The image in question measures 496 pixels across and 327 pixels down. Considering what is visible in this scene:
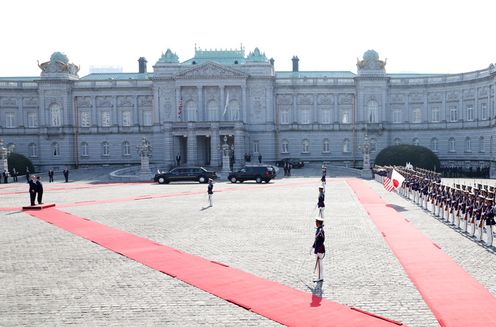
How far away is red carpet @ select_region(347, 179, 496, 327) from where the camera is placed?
12.2 meters

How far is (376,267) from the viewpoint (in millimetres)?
16953

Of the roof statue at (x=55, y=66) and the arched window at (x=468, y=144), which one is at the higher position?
the roof statue at (x=55, y=66)

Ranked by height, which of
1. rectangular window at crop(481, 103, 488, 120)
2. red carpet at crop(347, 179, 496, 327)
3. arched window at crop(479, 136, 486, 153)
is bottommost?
red carpet at crop(347, 179, 496, 327)

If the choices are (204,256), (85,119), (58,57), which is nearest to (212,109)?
(85,119)

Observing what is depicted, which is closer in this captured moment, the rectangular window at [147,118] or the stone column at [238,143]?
the stone column at [238,143]

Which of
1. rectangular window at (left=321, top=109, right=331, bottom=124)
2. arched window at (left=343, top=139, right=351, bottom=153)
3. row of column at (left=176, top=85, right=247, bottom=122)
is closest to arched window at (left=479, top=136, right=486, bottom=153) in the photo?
arched window at (left=343, top=139, right=351, bottom=153)

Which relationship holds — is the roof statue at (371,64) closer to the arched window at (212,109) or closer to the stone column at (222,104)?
the stone column at (222,104)

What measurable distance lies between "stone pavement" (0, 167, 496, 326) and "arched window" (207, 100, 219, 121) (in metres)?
52.9

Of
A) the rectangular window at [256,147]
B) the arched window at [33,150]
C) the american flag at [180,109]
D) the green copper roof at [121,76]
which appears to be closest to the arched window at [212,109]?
the american flag at [180,109]

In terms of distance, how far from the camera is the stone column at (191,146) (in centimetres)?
7875

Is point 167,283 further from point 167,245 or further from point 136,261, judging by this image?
point 167,245

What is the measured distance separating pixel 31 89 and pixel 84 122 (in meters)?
10.0

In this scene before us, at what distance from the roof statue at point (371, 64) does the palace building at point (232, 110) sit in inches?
6.4

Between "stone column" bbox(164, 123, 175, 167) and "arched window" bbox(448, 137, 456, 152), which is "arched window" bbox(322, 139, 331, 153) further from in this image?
"stone column" bbox(164, 123, 175, 167)
